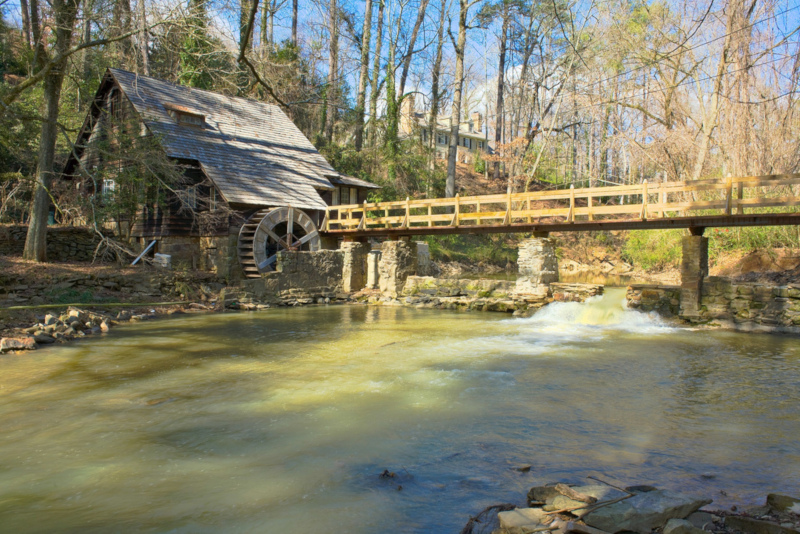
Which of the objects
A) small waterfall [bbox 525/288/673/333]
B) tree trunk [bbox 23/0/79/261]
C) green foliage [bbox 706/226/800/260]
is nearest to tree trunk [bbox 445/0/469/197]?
green foliage [bbox 706/226/800/260]

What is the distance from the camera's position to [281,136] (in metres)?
24.1

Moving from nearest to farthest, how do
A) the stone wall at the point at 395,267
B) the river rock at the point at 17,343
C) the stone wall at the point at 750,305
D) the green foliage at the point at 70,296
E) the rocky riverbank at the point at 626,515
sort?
the rocky riverbank at the point at 626,515 < the river rock at the point at 17,343 < the stone wall at the point at 750,305 < the green foliage at the point at 70,296 < the stone wall at the point at 395,267

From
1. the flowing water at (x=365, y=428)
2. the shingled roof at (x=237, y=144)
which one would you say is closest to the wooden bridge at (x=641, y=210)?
the shingled roof at (x=237, y=144)

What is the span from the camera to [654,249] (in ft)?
80.3

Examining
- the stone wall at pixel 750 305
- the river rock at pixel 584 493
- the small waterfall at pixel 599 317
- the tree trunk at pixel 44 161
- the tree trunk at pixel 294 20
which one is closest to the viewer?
the river rock at pixel 584 493

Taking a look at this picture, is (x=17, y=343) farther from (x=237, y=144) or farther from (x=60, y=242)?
(x=237, y=144)

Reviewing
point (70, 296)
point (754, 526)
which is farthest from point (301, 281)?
point (754, 526)

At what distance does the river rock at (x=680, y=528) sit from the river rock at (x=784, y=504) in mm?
695

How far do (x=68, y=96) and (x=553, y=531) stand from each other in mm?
27628

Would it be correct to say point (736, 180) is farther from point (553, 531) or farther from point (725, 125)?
point (553, 531)

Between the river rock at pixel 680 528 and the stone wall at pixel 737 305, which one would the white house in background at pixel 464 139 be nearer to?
the stone wall at pixel 737 305

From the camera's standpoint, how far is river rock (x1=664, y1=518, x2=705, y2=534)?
10.5ft

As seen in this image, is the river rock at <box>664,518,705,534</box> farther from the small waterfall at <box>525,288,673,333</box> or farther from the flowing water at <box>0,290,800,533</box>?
the small waterfall at <box>525,288,673,333</box>

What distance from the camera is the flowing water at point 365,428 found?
13.6 ft
